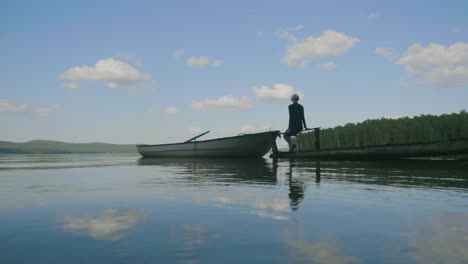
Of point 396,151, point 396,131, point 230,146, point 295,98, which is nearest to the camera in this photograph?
point 396,151

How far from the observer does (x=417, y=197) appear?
4.75m

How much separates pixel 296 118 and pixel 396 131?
A: 38.1 ft

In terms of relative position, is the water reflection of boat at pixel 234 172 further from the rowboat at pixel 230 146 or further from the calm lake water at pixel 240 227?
the rowboat at pixel 230 146

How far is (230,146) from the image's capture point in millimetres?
22062

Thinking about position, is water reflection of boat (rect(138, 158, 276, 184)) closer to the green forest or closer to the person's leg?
the person's leg

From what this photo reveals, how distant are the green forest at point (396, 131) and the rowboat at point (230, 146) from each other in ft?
17.2

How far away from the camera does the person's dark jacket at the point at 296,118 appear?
15.8 meters

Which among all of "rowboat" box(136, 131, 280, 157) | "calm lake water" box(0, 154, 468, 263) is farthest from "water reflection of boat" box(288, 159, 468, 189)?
"rowboat" box(136, 131, 280, 157)

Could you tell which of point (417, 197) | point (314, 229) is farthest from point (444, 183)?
point (314, 229)

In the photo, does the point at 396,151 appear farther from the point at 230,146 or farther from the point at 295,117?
the point at 230,146

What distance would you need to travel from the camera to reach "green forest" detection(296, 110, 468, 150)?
21.9 meters

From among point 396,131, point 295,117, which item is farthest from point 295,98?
point 396,131

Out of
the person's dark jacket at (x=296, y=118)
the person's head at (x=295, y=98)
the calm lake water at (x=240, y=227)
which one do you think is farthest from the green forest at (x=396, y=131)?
the calm lake water at (x=240, y=227)

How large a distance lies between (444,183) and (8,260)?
639cm
